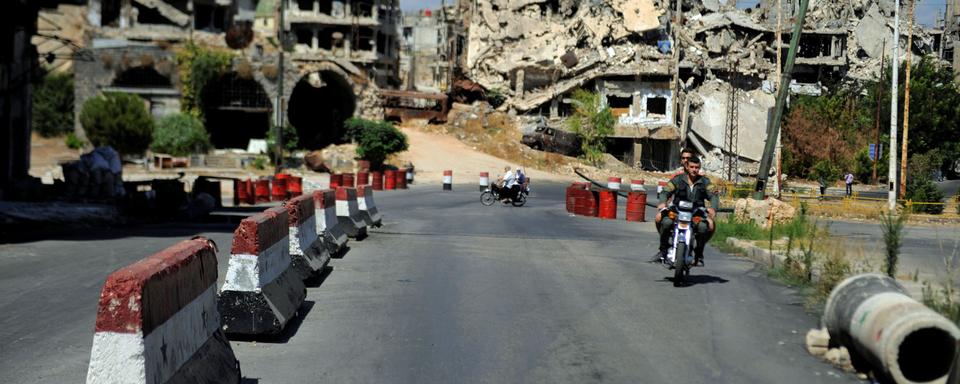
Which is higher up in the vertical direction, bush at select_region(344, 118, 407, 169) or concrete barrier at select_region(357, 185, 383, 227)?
bush at select_region(344, 118, 407, 169)

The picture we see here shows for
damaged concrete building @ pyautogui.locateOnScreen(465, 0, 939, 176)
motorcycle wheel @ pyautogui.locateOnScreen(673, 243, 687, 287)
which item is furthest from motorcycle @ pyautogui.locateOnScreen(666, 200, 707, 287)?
damaged concrete building @ pyautogui.locateOnScreen(465, 0, 939, 176)

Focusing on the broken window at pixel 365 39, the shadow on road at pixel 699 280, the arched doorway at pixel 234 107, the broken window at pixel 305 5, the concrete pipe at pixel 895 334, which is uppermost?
the broken window at pixel 305 5

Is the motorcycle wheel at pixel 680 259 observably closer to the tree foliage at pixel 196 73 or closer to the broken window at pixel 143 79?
the tree foliage at pixel 196 73

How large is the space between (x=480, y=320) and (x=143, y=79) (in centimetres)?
6307

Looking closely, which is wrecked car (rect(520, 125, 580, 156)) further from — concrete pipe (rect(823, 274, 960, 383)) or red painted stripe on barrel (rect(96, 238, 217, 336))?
red painted stripe on barrel (rect(96, 238, 217, 336))

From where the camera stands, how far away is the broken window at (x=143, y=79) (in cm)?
6750

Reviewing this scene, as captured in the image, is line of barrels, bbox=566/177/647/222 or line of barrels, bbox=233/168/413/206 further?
line of barrels, bbox=233/168/413/206

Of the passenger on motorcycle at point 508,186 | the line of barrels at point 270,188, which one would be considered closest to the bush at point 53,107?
the line of barrels at point 270,188

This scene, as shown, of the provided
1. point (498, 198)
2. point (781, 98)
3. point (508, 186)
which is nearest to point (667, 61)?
point (498, 198)

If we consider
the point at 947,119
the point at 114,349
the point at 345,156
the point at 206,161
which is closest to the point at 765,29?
the point at 947,119

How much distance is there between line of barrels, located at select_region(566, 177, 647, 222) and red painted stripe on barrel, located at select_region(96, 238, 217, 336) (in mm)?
23416

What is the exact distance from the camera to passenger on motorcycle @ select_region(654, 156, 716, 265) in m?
12.6

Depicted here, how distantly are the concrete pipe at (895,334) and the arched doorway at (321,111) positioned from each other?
6759 cm

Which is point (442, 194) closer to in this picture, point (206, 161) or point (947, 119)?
point (206, 161)
